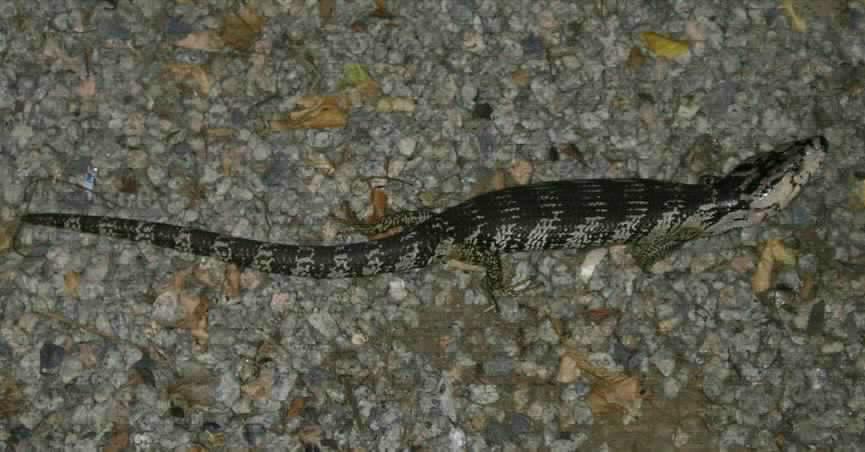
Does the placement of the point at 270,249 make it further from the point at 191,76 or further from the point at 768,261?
the point at 768,261

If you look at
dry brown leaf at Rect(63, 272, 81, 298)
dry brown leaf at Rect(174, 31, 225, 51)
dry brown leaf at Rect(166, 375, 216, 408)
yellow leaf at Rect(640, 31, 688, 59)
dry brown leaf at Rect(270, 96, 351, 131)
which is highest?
dry brown leaf at Rect(174, 31, 225, 51)

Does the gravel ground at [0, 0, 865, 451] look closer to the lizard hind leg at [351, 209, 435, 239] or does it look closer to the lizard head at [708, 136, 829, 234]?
the lizard hind leg at [351, 209, 435, 239]

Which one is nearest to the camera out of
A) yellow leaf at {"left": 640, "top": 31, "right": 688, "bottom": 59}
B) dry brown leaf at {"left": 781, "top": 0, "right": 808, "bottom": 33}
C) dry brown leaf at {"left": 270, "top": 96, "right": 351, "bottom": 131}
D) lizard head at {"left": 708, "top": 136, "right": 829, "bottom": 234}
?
lizard head at {"left": 708, "top": 136, "right": 829, "bottom": 234}

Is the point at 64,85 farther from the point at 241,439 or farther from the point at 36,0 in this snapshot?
the point at 241,439

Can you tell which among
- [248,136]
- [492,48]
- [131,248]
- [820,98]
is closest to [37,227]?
[131,248]

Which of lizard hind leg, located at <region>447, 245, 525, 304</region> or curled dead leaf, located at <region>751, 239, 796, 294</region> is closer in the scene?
lizard hind leg, located at <region>447, 245, 525, 304</region>

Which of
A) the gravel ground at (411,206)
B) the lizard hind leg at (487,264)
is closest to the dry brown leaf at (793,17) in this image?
the gravel ground at (411,206)

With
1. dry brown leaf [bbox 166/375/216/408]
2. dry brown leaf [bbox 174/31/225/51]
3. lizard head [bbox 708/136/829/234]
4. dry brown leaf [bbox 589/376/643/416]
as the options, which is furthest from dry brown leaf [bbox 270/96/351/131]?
lizard head [bbox 708/136/829/234]
